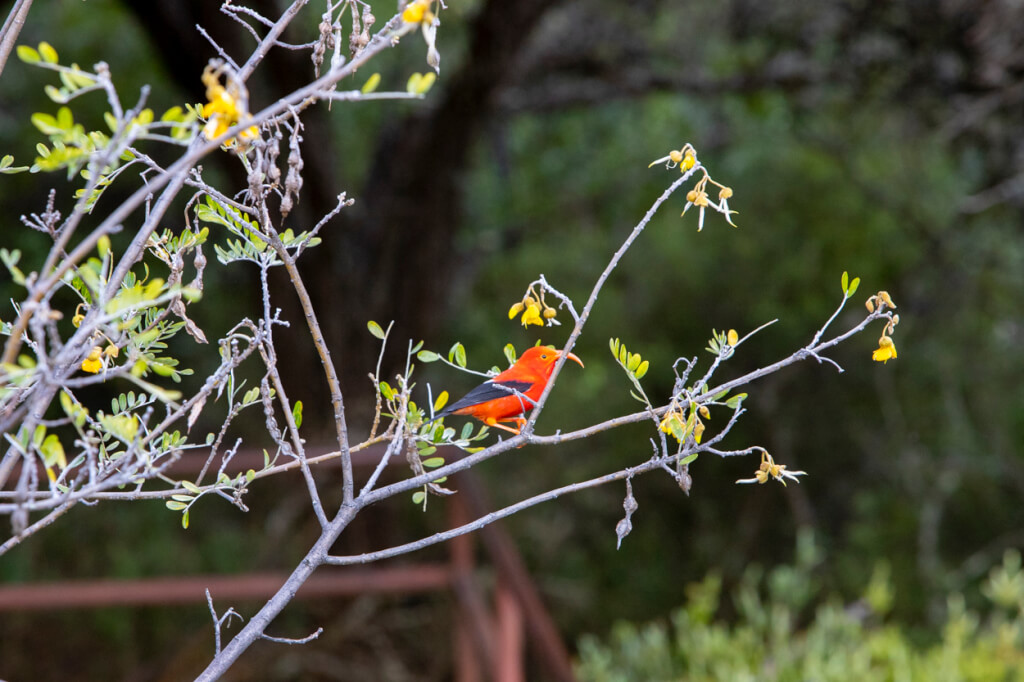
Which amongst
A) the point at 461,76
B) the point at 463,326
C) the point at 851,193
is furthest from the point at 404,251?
the point at 851,193

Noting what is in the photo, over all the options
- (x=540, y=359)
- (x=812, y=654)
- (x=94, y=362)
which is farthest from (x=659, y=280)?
(x=94, y=362)

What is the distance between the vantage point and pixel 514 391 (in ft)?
3.35

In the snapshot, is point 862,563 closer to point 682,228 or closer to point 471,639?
point 682,228

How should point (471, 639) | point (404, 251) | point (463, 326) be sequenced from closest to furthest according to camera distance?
point (471, 639) → point (404, 251) → point (463, 326)

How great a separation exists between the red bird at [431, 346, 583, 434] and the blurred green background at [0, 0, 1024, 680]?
10.3 ft

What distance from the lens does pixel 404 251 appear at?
4.77 m

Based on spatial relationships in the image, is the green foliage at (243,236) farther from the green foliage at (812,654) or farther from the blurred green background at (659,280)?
the blurred green background at (659,280)

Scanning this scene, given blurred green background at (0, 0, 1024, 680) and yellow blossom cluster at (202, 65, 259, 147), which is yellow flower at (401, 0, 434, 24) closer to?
yellow blossom cluster at (202, 65, 259, 147)

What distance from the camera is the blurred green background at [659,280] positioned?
4.80 meters

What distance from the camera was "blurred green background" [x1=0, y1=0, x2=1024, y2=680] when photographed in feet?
15.8

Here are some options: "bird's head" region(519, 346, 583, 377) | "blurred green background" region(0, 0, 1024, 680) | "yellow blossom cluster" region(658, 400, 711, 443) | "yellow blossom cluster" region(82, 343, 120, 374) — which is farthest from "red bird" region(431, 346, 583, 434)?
"blurred green background" region(0, 0, 1024, 680)

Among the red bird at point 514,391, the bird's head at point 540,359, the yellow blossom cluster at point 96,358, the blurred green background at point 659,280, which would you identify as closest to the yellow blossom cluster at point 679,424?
the red bird at point 514,391

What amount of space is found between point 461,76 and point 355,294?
42.7 inches

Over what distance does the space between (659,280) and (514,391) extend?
19.8 feet
